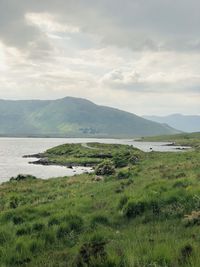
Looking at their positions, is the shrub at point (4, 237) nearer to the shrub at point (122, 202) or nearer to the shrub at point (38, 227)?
the shrub at point (38, 227)

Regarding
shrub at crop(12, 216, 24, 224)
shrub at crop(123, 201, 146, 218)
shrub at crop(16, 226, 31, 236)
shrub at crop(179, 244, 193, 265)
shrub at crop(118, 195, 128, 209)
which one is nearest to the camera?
shrub at crop(179, 244, 193, 265)

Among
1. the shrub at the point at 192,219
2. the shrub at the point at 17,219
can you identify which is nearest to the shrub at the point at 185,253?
the shrub at the point at 192,219

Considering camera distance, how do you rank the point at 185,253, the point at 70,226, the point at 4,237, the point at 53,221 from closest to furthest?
the point at 185,253 < the point at 4,237 < the point at 70,226 < the point at 53,221

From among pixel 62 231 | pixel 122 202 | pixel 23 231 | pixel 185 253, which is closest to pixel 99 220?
pixel 62 231

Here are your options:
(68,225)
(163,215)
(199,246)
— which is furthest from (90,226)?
(199,246)

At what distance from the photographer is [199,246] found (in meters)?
10.2

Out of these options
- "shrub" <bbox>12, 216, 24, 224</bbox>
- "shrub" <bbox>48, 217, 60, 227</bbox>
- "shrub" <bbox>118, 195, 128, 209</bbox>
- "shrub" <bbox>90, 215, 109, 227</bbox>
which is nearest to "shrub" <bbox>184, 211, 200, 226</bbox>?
"shrub" <bbox>90, 215, 109, 227</bbox>

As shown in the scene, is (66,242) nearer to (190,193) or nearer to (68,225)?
(68,225)

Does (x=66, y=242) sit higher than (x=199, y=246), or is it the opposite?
(x=199, y=246)

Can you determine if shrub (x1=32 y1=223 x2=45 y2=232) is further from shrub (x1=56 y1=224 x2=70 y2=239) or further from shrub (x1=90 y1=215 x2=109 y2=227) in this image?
shrub (x1=90 y1=215 x2=109 y2=227)

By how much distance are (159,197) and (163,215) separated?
8.06 feet

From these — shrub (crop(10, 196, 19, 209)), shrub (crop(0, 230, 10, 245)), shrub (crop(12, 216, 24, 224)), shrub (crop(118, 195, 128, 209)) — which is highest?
shrub (crop(118, 195, 128, 209))

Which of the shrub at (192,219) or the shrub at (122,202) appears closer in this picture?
the shrub at (192,219)

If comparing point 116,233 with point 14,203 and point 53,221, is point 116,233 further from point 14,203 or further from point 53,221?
point 14,203
